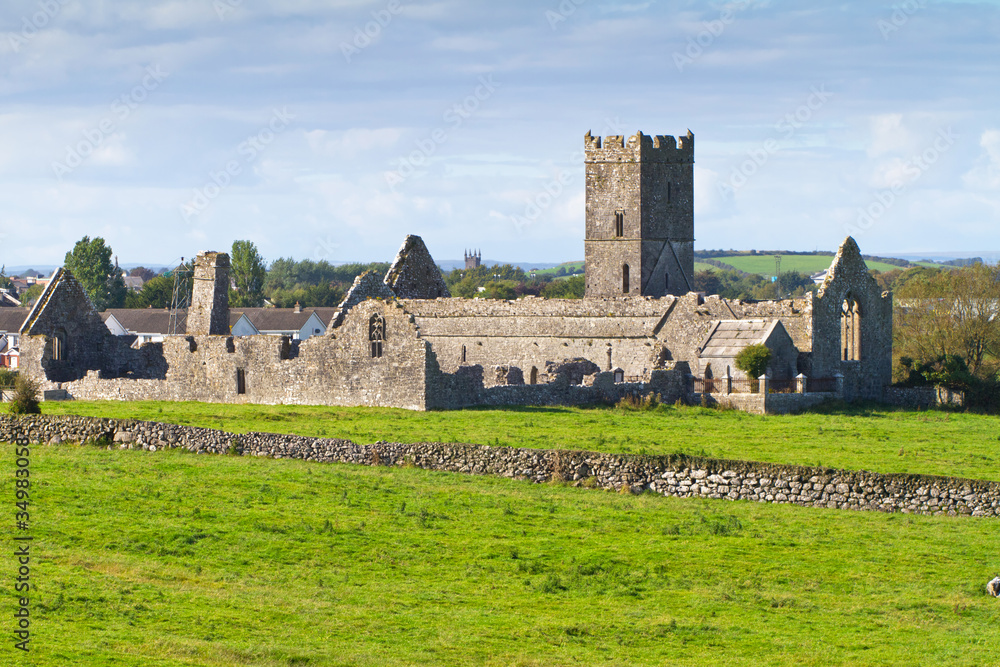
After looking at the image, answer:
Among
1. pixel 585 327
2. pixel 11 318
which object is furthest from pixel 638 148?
pixel 11 318

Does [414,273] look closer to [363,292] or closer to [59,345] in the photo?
[363,292]

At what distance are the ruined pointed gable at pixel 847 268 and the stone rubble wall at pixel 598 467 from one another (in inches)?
909

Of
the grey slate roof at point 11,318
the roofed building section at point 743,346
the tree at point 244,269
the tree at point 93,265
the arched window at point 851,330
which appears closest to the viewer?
the roofed building section at point 743,346

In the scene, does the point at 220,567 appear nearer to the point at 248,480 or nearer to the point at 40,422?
the point at 248,480

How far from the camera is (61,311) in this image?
144 feet

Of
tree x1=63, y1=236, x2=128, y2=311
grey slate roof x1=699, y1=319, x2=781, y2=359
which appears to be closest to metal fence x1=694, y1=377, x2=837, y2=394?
grey slate roof x1=699, y1=319, x2=781, y2=359

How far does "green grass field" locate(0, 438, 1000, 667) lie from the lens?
43.4 feet

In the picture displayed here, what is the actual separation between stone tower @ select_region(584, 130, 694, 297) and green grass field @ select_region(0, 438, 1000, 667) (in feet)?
101

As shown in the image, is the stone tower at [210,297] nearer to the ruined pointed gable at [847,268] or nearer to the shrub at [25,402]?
the shrub at [25,402]

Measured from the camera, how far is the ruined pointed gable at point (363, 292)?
1613 inches

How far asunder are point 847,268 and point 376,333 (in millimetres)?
18421

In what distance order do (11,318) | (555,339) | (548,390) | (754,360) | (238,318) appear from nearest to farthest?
(548,390) < (754,360) < (555,339) < (238,318) < (11,318)

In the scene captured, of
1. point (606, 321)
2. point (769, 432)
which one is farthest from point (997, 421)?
point (606, 321)

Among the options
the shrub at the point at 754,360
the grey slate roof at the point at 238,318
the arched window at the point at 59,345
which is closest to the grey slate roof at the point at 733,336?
the shrub at the point at 754,360
